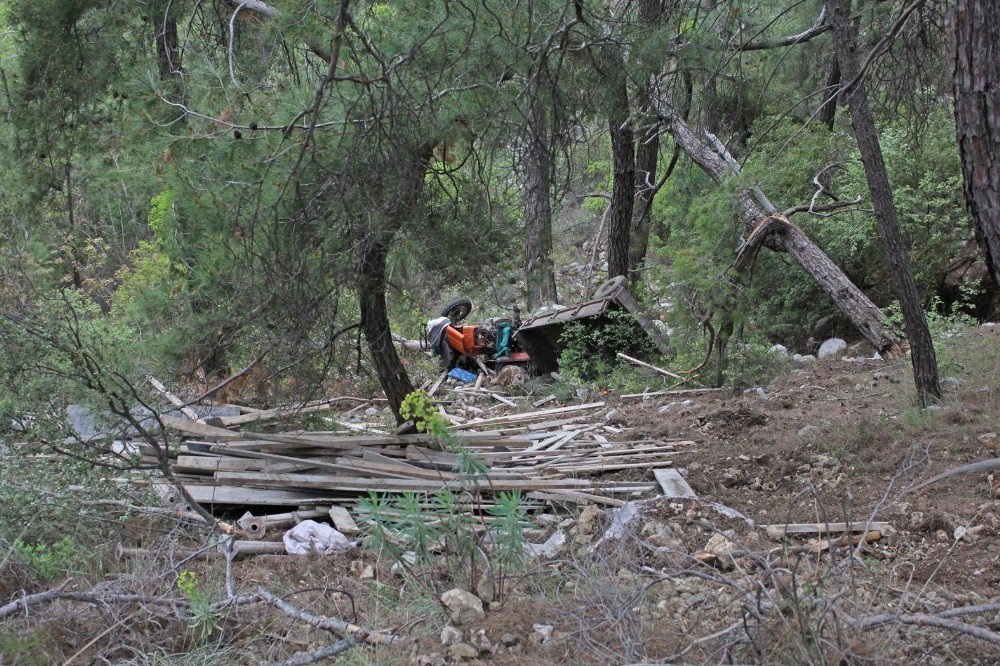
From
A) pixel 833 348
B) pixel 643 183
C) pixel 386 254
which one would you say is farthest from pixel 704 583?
pixel 643 183

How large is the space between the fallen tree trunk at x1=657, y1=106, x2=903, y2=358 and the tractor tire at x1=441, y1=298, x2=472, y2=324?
4281 millimetres

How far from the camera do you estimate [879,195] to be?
6.52m

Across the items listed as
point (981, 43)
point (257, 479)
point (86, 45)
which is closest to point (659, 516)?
point (257, 479)

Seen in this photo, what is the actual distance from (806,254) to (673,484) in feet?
13.6

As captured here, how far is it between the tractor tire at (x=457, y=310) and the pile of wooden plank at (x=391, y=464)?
5.08m

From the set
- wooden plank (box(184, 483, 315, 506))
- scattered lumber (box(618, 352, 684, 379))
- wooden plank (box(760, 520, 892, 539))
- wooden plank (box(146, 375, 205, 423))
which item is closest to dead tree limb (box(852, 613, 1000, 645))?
wooden plank (box(760, 520, 892, 539))

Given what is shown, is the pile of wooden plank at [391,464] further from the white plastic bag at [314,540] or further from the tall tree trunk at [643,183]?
the tall tree trunk at [643,183]

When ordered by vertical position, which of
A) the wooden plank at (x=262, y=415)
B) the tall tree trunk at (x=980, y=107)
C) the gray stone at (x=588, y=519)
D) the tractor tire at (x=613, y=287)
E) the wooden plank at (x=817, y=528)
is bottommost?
the gray stone at (x=588, y=519)

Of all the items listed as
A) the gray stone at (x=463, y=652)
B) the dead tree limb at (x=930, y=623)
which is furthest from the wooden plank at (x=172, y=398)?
the dead tree limb at (x=930, y=623)

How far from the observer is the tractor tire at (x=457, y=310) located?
12.8 metres

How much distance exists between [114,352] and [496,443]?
3.32 meters

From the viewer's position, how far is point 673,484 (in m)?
6.16

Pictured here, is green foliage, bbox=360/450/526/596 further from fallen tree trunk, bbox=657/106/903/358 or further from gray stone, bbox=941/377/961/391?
fallen tree trunk, bbox=657/106/903/358

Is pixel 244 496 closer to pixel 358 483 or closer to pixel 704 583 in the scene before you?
pixel 358 483
